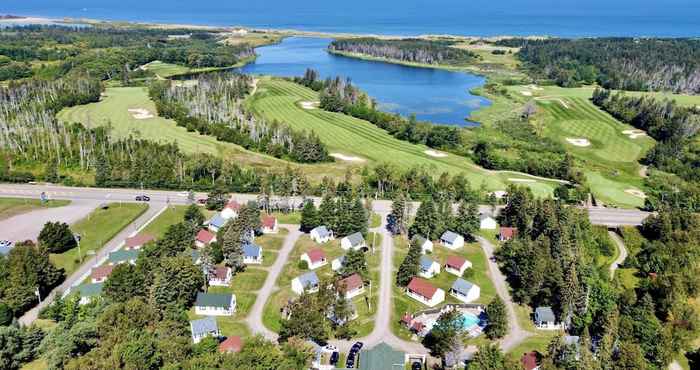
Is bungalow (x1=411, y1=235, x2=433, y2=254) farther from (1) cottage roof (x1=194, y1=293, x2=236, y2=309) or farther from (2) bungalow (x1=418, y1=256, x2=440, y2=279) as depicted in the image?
(1) cottage roof (x1=194, y1=293, x2=236, y2=309)

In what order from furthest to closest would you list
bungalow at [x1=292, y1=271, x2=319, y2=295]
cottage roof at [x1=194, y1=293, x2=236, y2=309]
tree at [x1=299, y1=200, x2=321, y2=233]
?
tree at [x1=299, y1=200, x2=321, y2=233]
bungalow at [x1=292, y1=271, x2=319, y2=295]
cottage roof at [x1=194, y1=293, x2=236, y2=309]

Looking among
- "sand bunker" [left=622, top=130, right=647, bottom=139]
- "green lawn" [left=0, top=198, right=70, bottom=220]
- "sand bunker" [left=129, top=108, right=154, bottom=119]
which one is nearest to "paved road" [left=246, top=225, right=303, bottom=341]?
"green lawn" [left=0, top=198, right=70, bottom=220]

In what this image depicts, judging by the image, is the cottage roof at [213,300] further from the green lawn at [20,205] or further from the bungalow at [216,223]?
the green lawn at [20,205]

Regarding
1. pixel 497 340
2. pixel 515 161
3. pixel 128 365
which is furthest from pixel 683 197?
pixel 128 365

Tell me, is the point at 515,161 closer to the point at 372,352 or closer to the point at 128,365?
the point at 372,352

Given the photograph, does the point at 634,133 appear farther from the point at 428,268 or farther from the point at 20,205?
the point at 20,205

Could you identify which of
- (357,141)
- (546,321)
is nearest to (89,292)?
(546,321)
